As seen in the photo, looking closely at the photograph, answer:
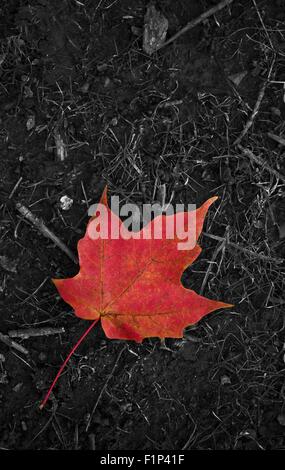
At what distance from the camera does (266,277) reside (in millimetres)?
1977

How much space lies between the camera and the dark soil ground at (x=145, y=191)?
75.1 inches

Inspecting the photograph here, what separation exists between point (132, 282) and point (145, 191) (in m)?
0.38

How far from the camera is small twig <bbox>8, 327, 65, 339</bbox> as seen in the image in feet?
6.22

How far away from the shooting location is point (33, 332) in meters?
1.90

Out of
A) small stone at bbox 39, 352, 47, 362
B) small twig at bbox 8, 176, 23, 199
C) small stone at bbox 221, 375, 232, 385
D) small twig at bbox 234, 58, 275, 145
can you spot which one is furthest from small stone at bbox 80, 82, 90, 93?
small stone at bbox 221, 375, 232, 385

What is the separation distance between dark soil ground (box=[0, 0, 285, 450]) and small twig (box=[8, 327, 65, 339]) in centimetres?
2

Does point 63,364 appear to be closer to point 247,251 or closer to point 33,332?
point 33,332

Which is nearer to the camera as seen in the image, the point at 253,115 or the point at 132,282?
the point at 132,282

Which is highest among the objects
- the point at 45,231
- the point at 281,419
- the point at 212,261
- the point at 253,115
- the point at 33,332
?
the point at 253,115

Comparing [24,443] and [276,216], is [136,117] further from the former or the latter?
[24,443]

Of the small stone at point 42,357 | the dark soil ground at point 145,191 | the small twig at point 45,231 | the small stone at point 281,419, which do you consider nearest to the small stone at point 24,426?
the dark soil ground at point 145,191

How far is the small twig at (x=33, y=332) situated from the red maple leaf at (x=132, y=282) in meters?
0.18

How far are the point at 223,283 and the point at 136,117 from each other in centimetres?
68

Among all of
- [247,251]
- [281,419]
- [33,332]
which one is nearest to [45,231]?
[33,332]
